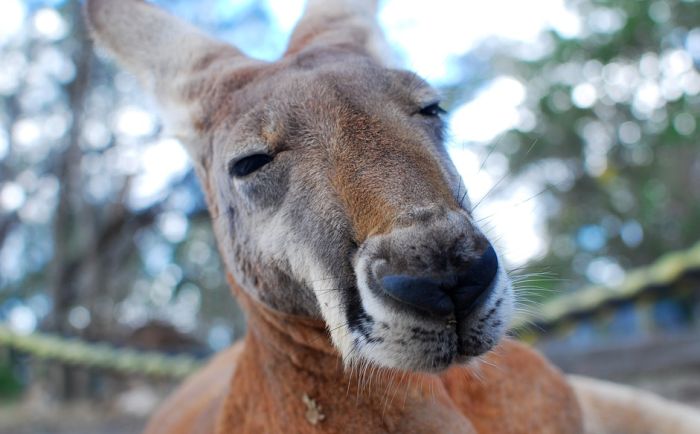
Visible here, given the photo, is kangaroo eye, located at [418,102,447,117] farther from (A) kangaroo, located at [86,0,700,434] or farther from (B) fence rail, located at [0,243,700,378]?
(B) fence rail, located at [0,243,700,378]

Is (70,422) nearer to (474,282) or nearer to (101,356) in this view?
(101,356)

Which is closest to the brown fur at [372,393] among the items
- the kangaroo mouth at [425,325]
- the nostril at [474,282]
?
the kangaroo mouth at [425,325]

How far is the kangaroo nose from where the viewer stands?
1.81 meters

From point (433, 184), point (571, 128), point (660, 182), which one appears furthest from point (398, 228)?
point (660, 182)

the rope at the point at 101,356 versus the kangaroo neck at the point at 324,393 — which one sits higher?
the kangaroo neck at the point at 324,393

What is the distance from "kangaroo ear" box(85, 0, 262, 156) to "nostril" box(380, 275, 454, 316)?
5.58 feet

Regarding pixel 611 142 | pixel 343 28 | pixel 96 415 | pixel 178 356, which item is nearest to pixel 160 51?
pixel 343 28

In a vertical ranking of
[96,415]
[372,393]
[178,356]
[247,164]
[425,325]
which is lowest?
[96,415]

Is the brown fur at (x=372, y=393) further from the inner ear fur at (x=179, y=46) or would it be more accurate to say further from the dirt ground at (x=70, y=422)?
the dirt ground at (x=70, y=422)

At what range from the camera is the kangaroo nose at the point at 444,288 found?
1807mm

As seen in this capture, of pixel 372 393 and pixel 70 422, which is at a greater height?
pixel 372 393

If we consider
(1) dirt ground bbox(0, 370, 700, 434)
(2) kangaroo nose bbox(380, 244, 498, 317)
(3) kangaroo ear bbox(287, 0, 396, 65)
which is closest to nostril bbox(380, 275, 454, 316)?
(2) kangaroo nose bbox(380, 244, 498, 317)

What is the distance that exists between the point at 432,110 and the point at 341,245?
0.88 metres

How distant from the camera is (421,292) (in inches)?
71.3
